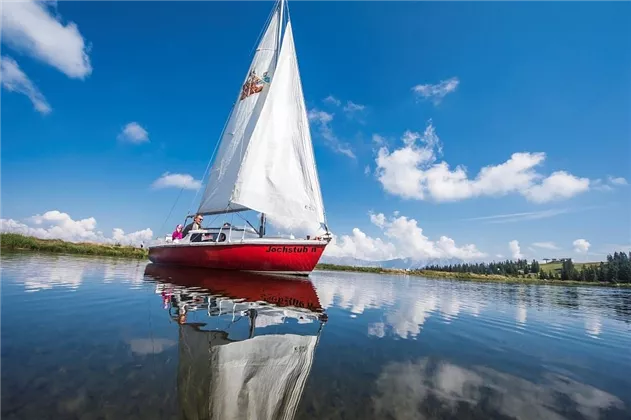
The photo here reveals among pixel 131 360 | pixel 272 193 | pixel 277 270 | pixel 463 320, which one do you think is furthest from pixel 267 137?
pixel 131 360

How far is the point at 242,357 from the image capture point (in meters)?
5.11

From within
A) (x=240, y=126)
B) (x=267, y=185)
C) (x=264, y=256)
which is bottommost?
(x=264, y=256)

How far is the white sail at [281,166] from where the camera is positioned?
22.9 meters

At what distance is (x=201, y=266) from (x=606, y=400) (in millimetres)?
23953

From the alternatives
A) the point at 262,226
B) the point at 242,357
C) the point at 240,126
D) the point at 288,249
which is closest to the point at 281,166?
the point at 262,226

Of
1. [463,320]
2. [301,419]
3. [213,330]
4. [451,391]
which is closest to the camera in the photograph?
[301,419]

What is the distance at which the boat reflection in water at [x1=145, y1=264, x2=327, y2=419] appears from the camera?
3562 mm

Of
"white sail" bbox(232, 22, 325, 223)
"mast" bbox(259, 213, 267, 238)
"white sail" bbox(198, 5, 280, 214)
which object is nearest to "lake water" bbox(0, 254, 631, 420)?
"white sail" bbox(232, 22, 325, 223)

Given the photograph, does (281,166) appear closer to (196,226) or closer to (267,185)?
(267,185)

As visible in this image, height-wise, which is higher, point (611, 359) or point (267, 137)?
point (267, 137)

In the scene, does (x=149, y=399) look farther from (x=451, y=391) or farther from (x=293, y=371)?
(x=451, y=391)

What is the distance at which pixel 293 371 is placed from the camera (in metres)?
4.71

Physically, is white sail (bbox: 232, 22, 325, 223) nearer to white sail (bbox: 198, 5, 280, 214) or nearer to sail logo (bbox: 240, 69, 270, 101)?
white sail (bbox: 198, 5, 280, 214)

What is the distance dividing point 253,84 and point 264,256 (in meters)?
17.3
